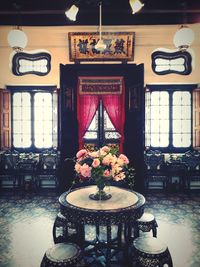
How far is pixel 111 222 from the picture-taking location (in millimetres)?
2994

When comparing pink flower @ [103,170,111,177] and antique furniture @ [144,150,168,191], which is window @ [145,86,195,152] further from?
pink flower @ [103,170,111,177]

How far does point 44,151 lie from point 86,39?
2976 millimetres

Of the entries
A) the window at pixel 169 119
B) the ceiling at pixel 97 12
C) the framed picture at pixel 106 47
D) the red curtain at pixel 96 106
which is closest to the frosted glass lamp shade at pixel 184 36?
the ceiling at pixel 97 12

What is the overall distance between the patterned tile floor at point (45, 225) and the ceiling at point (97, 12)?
400 cm

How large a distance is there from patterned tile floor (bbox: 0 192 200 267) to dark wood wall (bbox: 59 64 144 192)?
820 millimetres

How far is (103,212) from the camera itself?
9.73 feet

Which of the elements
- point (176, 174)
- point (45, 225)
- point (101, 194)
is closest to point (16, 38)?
point (45, 225)

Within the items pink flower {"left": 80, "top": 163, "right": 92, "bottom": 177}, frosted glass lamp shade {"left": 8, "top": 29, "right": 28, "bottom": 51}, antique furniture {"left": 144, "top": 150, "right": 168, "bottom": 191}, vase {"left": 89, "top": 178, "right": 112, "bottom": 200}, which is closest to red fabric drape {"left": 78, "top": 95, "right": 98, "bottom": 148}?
antique furniture {"left": 144, "top": 150, "right": 168, "bottom": 191}

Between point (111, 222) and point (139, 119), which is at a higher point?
point (139, 119)

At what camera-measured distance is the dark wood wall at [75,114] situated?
6.55m

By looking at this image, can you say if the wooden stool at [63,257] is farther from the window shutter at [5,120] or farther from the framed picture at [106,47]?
the framed picture at [106,47]

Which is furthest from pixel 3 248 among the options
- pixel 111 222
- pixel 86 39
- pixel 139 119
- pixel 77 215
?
pixel 86 39

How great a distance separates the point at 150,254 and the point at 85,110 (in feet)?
15.5

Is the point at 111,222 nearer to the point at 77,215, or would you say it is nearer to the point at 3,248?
the point at 77,215
